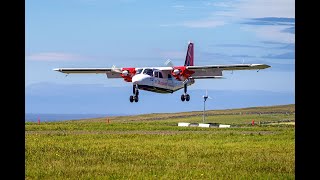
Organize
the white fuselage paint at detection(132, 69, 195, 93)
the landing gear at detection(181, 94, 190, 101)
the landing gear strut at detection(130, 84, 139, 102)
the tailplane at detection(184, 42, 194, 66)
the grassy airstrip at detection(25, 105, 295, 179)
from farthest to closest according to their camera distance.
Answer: the tailplane at detection(184, 42, 194, 66) < the landing gear at detection(181, 94, 190, 101) < the white fuselage paint at detection(132, 69, 195, 93) < the landing gear strut at detection(130, 84, 139, 102) < the grassy airstrip at detection(25, 105, 295, 179)

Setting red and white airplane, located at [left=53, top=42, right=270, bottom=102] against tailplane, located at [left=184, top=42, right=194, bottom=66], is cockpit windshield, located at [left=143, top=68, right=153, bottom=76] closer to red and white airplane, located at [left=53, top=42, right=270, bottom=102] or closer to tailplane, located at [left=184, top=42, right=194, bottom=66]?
red and white airplane, located at [left=53, top=42, right=270, bottom=102]

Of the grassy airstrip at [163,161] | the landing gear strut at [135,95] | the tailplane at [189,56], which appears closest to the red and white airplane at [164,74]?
the landing gear strut at [135,95]

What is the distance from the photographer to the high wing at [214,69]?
7200 centimetres

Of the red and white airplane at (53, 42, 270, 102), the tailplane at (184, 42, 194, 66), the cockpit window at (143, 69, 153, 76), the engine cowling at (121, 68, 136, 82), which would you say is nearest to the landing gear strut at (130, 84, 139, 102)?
the red and white airplane at (53, 42, 270, 102)

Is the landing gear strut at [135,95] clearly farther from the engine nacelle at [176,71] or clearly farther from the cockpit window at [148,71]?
the engine nacelle at [176,71]

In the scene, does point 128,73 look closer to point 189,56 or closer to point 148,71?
point 148,71

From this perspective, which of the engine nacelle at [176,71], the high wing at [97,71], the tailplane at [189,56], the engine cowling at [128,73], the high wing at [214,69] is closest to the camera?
the high wing at [214,69]

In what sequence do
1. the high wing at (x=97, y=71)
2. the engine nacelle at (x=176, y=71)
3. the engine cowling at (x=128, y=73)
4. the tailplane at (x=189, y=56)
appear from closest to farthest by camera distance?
the high wing at (x=97, y=71) < the engine nacelle at (x=176, y=71) < the engine cowling at (x=128, y=73) < the tailplane at (x=189, y=56)

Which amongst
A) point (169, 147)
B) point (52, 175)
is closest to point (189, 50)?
point (169, 147)

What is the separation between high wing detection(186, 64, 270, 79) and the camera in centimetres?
7200

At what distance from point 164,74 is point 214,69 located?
6860mm

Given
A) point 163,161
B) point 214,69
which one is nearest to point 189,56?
point 214,69
